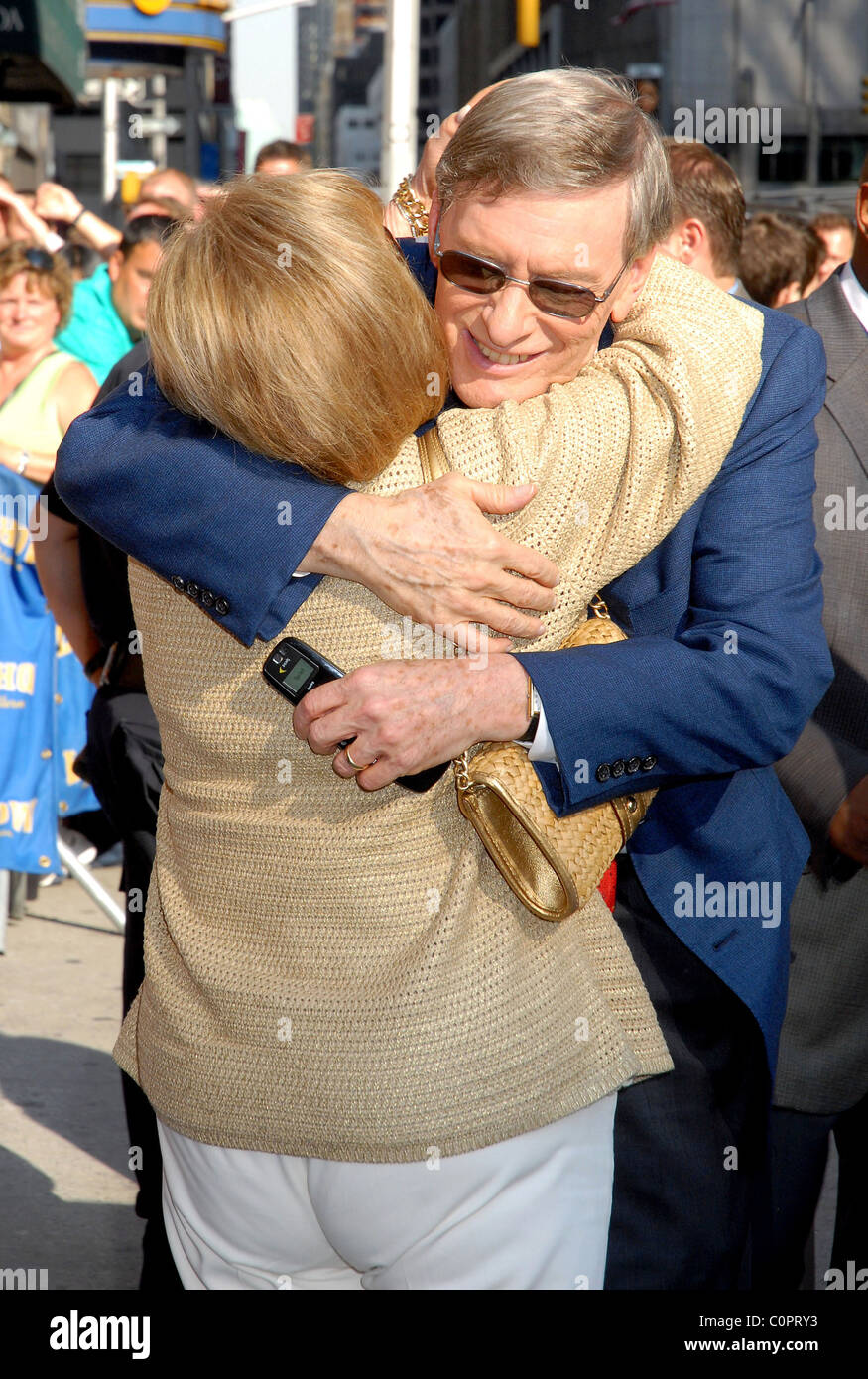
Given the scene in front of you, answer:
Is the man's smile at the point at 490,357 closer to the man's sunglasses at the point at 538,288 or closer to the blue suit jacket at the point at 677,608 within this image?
the man's sunglasses at the point at 538,288

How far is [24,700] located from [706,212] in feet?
10.3

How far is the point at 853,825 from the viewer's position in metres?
2.67

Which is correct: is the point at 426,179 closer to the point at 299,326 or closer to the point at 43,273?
the point at 299,326

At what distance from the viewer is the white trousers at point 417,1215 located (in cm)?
165

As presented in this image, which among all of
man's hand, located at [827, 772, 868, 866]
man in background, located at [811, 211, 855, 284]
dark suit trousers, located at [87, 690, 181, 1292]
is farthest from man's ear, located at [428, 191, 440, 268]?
man in background, located at [811, 211, 855, 284]

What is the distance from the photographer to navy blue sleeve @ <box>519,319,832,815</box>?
1.76m

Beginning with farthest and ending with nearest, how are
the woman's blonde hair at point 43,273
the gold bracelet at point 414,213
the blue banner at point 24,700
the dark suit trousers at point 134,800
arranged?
1. the woman's blonde hair at point 43,273
2. the blue banner at point 24,700
3. the dark suit trousers at point 134,800
4. the gold bracelet at point 414,213

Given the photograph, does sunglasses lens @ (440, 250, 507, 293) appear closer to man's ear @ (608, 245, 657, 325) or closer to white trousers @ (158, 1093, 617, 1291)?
man's ear @ (608, 245, 657, 325)

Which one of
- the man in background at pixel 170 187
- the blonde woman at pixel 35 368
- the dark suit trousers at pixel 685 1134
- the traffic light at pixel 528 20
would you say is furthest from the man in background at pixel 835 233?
the dark suit trousers at pixel 685 1134

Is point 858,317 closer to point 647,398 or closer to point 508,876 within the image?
point 647,398

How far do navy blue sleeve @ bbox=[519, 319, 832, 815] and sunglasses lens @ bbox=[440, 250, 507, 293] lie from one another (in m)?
0.37

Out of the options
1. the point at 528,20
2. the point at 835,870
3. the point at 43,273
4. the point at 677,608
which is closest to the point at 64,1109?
the point at 835,870

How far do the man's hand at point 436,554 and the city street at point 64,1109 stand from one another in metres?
2.41

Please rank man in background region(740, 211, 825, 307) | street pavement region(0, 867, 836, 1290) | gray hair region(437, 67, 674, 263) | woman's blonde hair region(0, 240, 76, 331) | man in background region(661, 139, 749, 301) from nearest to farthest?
gray hair region(437, 67, 674, 263)
street pavement region(0, 867, 836, 1290)
man in background region(661, 139, 749, 301)
man in background region(740, 211, 825, 307)
woman's blonde hair region(0, 240, 76, 331)
